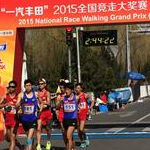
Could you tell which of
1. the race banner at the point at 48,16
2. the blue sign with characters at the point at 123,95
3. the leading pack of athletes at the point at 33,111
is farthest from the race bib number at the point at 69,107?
the blue sign with characters at the point at 123,95

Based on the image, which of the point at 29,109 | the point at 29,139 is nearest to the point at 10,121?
the point at 29,109

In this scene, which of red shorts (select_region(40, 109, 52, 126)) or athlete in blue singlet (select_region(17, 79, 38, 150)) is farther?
red shorts (select_region(40, 109, 52, 126))

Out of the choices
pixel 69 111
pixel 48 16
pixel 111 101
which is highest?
pixel 48 16

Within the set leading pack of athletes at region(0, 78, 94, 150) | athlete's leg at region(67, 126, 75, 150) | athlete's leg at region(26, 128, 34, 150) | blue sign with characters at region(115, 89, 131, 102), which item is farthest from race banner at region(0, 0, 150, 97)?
blue sign with characters at region(115, 89, 131, 102)

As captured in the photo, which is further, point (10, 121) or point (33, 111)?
point (10, 121)

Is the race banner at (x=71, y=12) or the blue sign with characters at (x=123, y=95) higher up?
the race banner at (x=71, y=12)

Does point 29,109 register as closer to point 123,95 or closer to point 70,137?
point 70,137

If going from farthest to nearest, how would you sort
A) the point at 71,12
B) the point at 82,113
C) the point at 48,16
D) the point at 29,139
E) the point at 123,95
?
the point at 123,95 < the point at 48,16 < the point at 71,12 < the point at 82,113 < the point at 29,139

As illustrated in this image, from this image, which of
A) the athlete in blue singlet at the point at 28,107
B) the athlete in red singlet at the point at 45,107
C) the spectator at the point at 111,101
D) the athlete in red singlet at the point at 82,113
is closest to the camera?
the athlete in blue singlet at the point at 28,107

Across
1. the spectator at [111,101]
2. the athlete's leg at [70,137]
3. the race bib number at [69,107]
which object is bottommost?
the spectator at [111,101]

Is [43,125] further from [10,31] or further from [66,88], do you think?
[10,31]

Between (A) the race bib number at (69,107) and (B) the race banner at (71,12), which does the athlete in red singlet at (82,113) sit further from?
(B) the race banner at (71,12)

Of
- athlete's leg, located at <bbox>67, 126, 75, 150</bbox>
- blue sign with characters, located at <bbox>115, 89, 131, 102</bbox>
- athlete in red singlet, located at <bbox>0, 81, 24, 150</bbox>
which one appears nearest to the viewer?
athlete's leg, located at <bbox>67, 126, 75, 150</bbox>

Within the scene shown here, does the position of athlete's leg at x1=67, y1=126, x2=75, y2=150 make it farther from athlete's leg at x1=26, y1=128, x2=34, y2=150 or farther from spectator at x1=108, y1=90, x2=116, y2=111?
spectator at x1=108, y1=90, x2=116, y2=111
